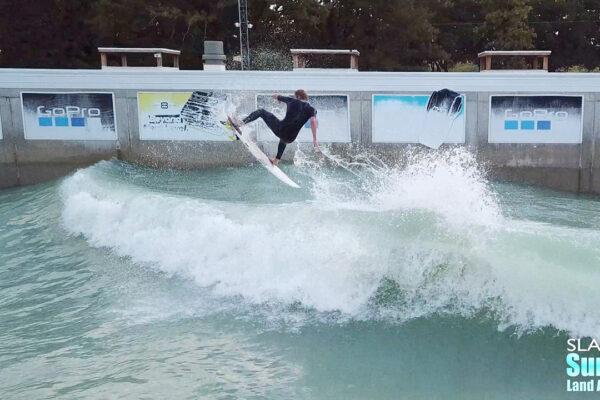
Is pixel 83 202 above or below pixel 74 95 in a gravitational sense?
below

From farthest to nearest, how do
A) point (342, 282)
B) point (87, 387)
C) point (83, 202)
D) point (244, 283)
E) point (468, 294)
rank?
point (83, 202)
point (244, 283)
point (342, 282)
point (468, 294)
point (87, 387)

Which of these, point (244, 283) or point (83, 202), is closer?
point (244, 283)

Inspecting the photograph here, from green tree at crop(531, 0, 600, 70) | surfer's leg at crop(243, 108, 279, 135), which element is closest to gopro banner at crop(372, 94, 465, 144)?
surfer's leg at crop(243, 108, 279, 135)

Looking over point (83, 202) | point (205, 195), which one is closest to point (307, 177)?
point (205, 195)

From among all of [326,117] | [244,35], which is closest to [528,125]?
[326,117]

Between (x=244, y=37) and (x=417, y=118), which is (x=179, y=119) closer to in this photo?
(x=417, y=118)

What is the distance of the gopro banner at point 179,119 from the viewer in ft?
57.5

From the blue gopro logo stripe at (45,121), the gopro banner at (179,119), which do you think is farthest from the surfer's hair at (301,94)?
the blue gopro logo stripe at (45,121)

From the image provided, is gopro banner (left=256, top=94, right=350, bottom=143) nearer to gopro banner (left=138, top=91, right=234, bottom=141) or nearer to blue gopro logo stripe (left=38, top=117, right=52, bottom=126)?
gopro banner (left=138, top=91, right=234, bottom=141)

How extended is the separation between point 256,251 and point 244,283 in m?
0.53

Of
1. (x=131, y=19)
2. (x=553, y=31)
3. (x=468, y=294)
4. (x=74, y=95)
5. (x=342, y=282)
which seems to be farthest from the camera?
(x=553, y=31)

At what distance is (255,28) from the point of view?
35219 mm

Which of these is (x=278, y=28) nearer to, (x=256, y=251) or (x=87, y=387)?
(x=256, y=251)

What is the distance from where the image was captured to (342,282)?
23.6 feet
